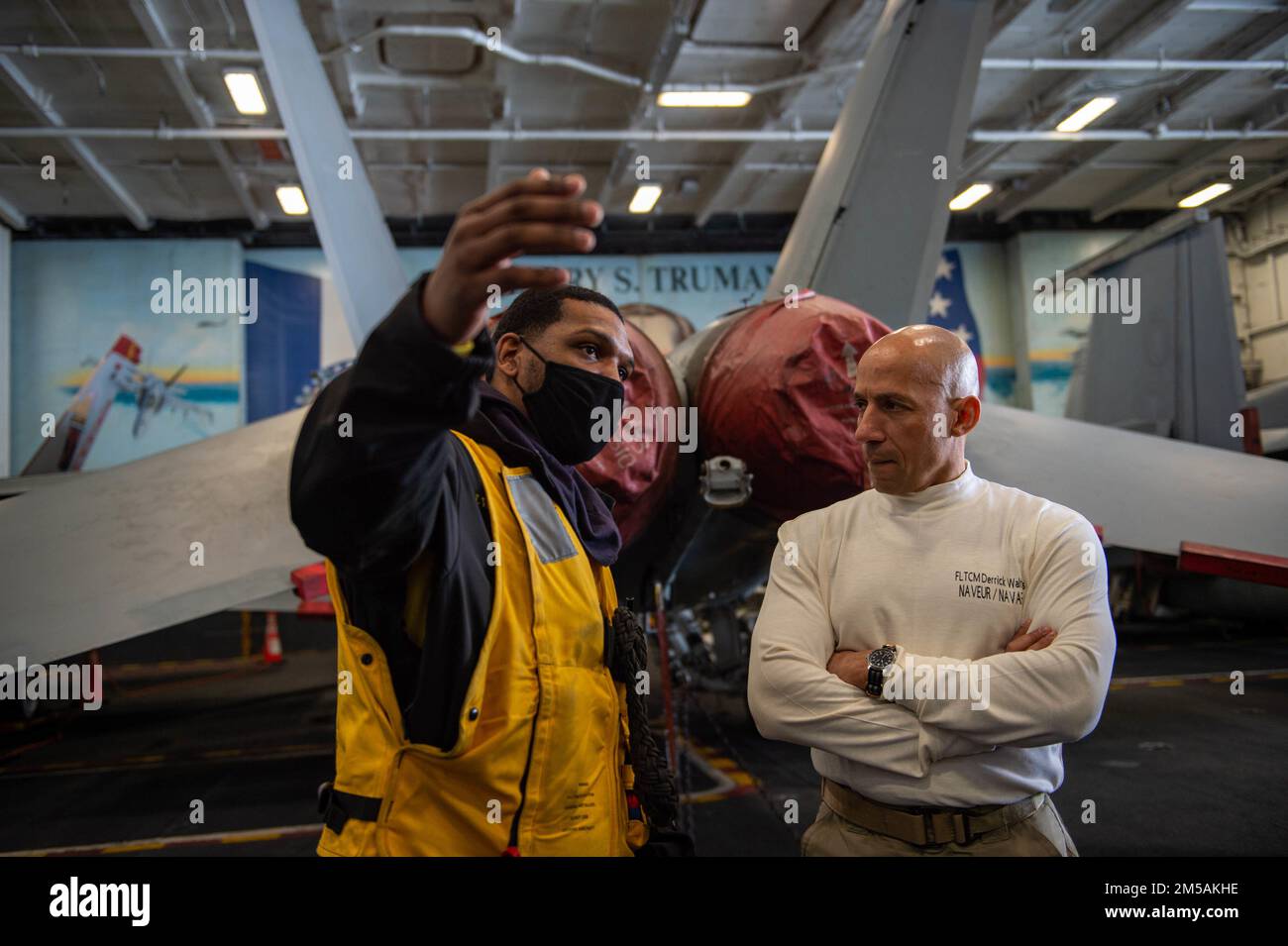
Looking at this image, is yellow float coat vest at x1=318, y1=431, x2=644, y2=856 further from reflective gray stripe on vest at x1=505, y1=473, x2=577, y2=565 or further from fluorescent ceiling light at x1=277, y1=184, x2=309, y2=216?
fluorescent ceiling light at x1=277, y1=184, x2=309, y2=216

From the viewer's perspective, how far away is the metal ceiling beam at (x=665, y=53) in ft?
32.3

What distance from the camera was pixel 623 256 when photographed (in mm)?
16250

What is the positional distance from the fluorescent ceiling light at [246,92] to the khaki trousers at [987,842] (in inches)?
448

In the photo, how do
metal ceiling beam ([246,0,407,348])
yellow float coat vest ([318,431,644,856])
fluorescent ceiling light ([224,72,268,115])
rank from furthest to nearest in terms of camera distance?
fluorescent ceiling light ([224,72,268,115])
metal ceiling beam ([246,0,407,348])
yellow float coat vest ([318,431,644,856])

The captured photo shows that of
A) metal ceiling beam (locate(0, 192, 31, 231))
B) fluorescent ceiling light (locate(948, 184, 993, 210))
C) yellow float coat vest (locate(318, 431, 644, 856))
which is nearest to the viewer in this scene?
yellow float coat vest (locate(318, 431, 644, 856))

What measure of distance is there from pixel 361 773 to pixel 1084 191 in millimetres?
19120

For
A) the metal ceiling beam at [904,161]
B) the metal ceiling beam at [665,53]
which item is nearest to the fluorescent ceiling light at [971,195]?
the metal ceiling beam at [665,53]

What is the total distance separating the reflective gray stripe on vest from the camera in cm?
151

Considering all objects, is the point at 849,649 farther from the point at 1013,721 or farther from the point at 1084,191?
the point at 1084,191

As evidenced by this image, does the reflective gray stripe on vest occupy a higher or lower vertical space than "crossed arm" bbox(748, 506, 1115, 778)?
higher

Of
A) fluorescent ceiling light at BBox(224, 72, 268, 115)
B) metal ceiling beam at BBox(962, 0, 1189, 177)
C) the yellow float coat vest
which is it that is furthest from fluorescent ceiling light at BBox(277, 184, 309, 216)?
the yellow float coat vest

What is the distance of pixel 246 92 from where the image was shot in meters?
10.7

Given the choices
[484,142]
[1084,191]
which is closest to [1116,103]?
[1084,191]

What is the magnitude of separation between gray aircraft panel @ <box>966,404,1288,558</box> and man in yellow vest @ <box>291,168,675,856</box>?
220 centimetres
